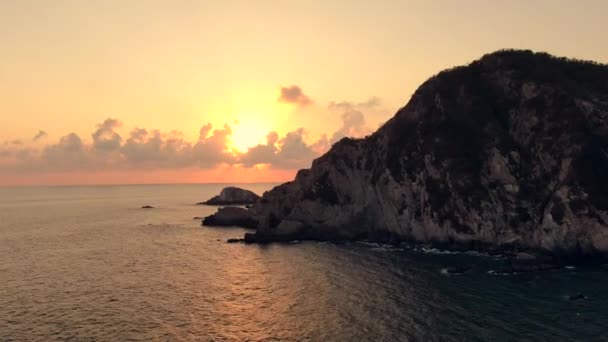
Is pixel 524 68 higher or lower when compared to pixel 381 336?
higher

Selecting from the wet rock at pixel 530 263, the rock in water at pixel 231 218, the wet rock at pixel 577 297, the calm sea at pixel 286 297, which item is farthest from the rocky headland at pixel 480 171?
the rock in water at pixel 231 218

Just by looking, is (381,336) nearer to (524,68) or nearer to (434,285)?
(434,285)

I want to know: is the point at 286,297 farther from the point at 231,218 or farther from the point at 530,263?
the point at 231,218

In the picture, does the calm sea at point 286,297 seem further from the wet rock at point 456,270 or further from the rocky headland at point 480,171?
the rocky headland at point 480,171

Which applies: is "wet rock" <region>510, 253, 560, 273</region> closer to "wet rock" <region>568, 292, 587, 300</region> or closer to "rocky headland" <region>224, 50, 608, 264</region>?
"rocky headland" <region>224, 50, 608, 264</region>

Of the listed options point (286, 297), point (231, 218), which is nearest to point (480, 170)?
→ point (286, 297)

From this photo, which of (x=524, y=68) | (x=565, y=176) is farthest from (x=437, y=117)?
(x=565, y=176)
